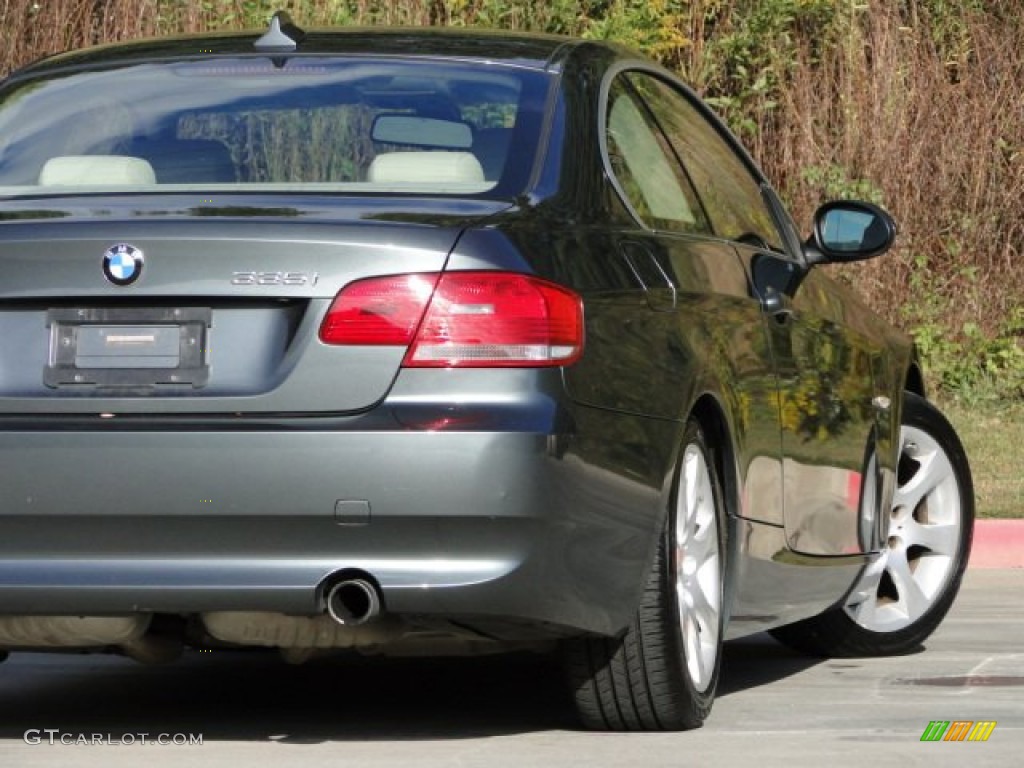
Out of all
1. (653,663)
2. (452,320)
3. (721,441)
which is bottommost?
(653,663)

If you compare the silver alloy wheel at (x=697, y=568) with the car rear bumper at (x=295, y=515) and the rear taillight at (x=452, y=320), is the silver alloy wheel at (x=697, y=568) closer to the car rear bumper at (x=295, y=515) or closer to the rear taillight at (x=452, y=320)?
the car rear bumper at (x=295, y=515)

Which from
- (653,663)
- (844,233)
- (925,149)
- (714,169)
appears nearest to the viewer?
(653,663)

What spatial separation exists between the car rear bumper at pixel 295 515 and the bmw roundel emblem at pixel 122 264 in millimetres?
309

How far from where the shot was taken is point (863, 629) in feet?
23.9

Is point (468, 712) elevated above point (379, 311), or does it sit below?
below

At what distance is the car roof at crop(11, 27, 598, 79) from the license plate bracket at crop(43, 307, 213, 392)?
1224mm

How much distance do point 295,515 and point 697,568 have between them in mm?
1237

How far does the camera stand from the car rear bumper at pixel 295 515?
15.6 ft

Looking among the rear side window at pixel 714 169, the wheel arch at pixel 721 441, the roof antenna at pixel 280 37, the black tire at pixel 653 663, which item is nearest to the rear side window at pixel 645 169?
the rear side window at pixel 714 169

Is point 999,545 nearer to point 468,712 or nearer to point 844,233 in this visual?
point 844,233

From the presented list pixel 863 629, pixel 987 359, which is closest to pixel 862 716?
pixel 863 629

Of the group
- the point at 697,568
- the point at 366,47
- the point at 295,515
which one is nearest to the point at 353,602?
the point at 295,515

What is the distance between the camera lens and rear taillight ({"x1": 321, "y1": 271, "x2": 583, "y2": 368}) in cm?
479

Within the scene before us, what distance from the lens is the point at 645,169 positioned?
5879 mm
